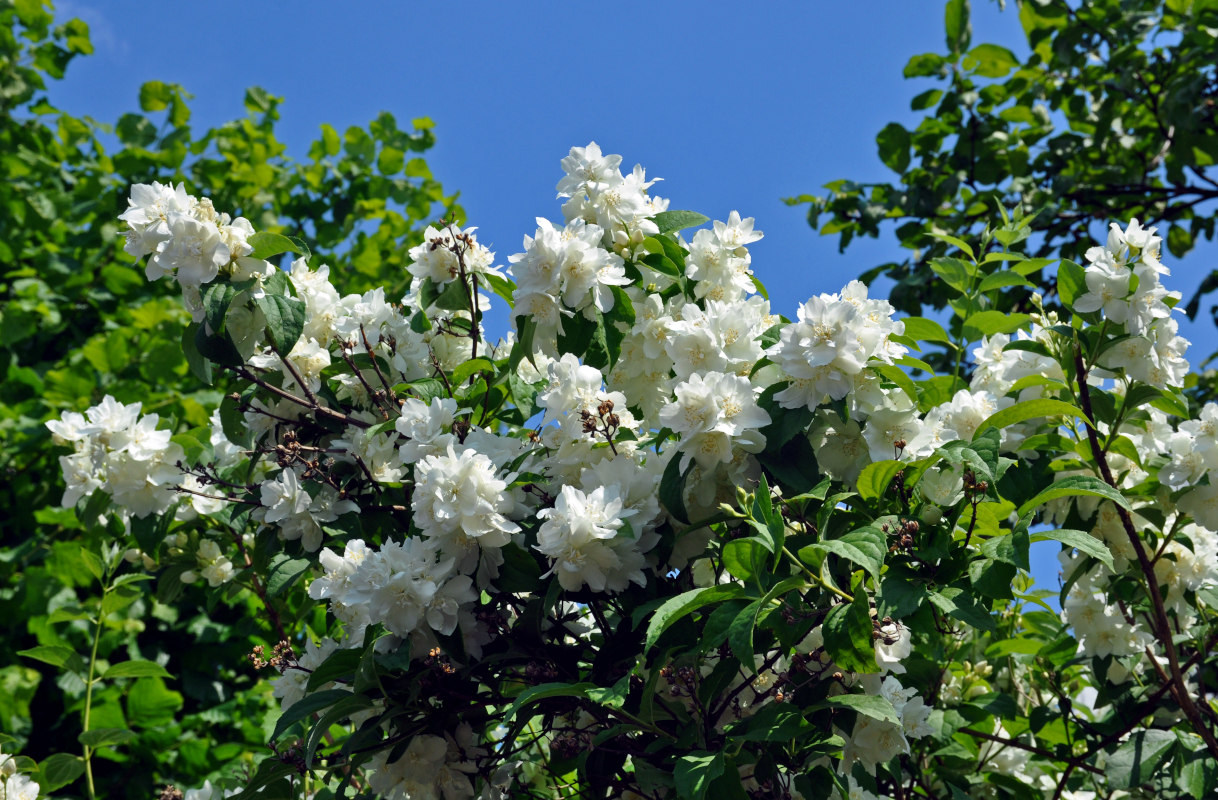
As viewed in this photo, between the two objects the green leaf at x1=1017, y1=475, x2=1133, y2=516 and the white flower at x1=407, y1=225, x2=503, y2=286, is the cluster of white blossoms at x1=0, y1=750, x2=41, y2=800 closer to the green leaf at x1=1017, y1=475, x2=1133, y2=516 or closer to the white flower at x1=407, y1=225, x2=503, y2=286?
the white flower at x1=407, y1=225, x2=503, y2=286

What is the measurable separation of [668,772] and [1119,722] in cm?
132

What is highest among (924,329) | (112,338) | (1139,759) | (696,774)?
(112,338)

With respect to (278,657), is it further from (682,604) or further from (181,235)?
(682,604)

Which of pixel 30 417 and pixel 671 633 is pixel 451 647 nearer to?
pixel 671 633

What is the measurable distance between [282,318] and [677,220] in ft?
2.62

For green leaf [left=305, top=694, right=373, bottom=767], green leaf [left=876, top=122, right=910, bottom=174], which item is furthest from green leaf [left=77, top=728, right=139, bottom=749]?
green leaf [left=876, top=122, right=910, bottom=174]

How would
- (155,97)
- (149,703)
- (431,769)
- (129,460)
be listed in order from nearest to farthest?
1. (431,769)
2. (129,460)
3. (149,703)
4. (155,97)

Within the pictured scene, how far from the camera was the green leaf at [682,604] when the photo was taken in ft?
4.07

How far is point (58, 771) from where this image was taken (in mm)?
2404

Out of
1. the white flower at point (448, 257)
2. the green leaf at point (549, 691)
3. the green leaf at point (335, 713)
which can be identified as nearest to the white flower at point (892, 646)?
the green leaf at point (549, 691)

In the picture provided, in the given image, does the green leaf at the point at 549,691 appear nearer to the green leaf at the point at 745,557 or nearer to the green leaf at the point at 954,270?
the green leaf at the point at 745,557

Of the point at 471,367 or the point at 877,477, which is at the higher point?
the point at 471,367

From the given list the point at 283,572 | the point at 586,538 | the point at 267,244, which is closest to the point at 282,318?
the point at 267,244

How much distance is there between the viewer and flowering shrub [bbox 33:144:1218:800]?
1466mm
